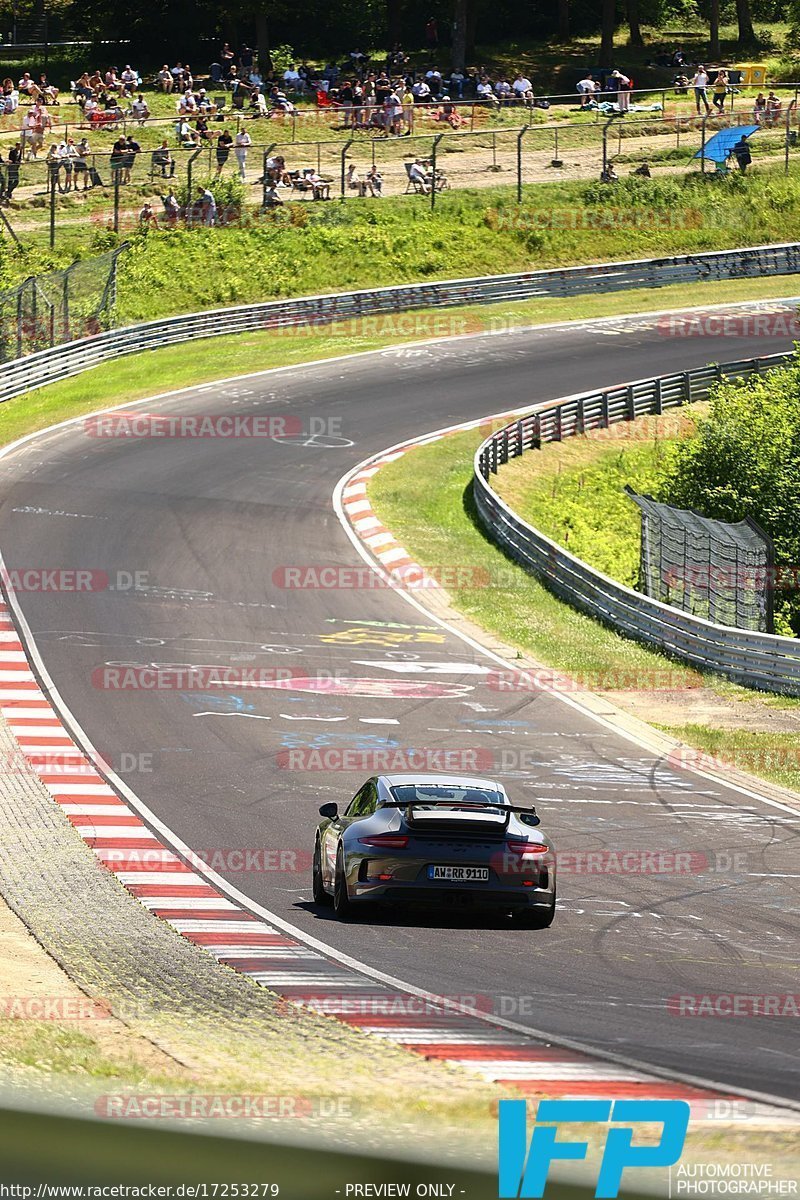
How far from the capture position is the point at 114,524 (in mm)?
32000

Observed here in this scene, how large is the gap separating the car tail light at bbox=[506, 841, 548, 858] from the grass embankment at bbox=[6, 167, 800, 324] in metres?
38.2

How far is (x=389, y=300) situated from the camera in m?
52.9

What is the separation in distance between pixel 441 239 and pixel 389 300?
15.7 feet

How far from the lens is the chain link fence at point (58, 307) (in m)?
41.7

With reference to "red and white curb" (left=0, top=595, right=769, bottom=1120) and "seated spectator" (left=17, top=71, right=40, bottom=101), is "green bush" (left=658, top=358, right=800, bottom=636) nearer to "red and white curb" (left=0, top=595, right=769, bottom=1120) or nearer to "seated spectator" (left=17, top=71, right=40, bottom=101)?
"red and white curb" (left=0, top=595, right=769, bottom=1120)

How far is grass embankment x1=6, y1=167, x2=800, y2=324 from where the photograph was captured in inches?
2020

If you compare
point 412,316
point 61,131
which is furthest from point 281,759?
point 61,131

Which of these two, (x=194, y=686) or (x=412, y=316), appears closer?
(x=194, y=686)

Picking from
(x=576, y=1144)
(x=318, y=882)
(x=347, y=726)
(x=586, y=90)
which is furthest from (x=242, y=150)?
(x=576, y=1144)

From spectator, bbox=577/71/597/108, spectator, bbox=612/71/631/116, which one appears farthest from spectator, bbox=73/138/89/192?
spectator, bbox=577/71/597/108

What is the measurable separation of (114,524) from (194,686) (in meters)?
10.0

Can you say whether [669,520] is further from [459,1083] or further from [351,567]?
[459,1083]

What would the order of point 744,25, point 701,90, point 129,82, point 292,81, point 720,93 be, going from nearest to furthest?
point 129,82 < point 292,81 < point 701,90 < point 720,93 < point 744,25

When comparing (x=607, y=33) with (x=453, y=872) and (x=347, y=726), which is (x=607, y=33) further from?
(x=453, y=872)
